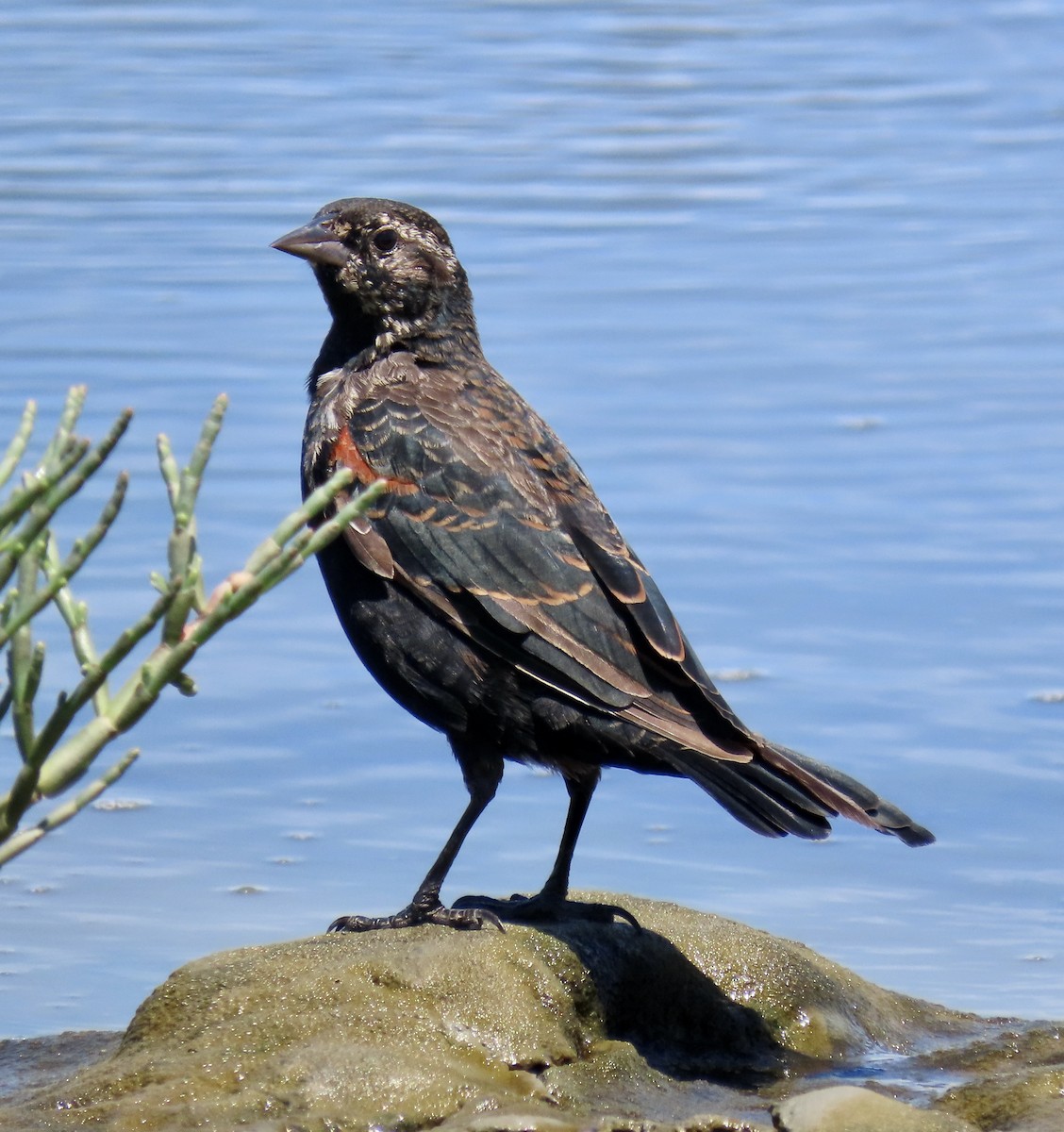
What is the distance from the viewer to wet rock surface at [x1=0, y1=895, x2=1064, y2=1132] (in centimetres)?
473

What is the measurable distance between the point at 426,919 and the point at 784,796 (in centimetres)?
98

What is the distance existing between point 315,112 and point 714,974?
12.0 metres

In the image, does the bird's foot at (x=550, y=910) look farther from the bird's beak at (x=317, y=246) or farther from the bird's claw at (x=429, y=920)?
the bird's beak at (x=317, y=246)

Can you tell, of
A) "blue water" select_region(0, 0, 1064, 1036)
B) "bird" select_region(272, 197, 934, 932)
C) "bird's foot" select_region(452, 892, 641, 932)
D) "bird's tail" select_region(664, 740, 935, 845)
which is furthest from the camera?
"blue water" select_region(0, 0, 1064, 1036)

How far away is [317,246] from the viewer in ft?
21.8

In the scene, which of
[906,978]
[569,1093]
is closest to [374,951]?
[569,1093]

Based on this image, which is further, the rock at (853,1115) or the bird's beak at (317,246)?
the bird's beak at (317,246)

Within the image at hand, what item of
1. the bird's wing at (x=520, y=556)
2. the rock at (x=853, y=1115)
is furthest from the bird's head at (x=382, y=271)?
the rock at (x=853, y=1115)

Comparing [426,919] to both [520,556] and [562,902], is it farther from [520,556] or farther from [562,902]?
[520,556]

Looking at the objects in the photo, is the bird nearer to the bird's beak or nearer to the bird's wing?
the bird's wing

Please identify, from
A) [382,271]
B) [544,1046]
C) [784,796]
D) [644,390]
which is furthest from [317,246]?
[644,390]

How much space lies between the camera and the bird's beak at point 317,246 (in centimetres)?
662

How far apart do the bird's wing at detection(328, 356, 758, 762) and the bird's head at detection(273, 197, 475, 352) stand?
37 cm

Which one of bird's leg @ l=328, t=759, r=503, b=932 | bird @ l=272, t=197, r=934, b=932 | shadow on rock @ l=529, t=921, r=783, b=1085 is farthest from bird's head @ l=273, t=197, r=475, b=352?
shadow on rock @ l=529, t=921, r=783, b=1085
